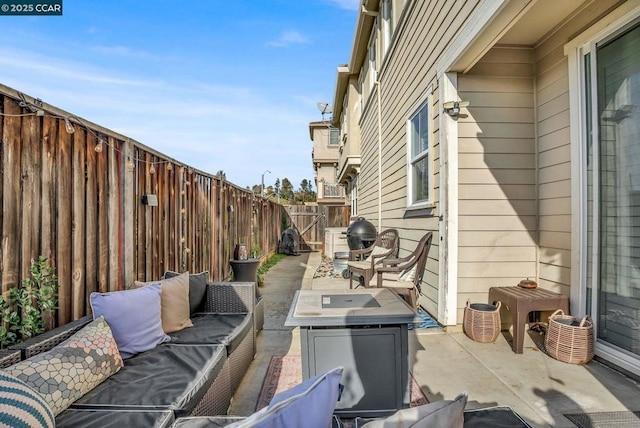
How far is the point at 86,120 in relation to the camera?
7.47 ft

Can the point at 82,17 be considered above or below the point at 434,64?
above

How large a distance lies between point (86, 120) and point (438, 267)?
129 inches

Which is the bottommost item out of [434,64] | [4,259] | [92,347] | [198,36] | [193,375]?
[193,375]

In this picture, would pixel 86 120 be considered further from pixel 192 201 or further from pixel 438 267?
pixel 438 267

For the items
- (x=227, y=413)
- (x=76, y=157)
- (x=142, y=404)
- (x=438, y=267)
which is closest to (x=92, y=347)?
(x=142, y=404)

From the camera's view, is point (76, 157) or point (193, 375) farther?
point (76, 157)

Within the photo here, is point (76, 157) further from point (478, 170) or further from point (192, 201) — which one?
point (478, 170)

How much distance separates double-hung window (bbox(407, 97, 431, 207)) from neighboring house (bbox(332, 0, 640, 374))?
0.09 feet

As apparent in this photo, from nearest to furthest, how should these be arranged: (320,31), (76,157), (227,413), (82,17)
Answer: (227,413) < (76,157) < (82,17) < (320,31)

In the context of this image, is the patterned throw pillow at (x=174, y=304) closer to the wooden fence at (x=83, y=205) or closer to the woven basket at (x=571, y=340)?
the wooden fence at (x=83, y=205)

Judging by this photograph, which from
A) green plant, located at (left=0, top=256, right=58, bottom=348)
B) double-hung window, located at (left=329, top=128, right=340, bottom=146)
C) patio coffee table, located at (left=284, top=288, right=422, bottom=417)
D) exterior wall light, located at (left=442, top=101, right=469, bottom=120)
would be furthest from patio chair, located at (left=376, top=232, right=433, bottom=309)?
double-hung window, located at (left=329, top=128, right=340, bottom=146)

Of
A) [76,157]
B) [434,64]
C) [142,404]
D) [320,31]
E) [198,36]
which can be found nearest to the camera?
[142,404]

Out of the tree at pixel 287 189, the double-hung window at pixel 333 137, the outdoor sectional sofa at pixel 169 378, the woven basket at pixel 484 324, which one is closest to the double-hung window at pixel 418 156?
the woven basket at pixel 484 324

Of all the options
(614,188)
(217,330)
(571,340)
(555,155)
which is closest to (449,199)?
(555,155)
